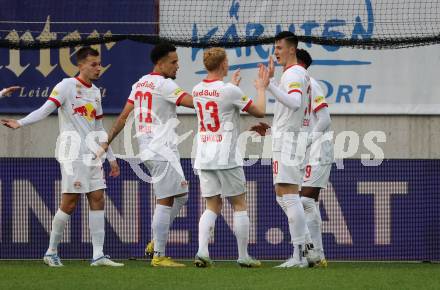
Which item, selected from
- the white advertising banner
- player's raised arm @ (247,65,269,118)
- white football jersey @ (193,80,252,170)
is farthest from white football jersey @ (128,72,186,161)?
the white advertising banner

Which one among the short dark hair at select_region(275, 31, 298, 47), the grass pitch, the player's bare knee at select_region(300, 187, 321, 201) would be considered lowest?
the grass pitch

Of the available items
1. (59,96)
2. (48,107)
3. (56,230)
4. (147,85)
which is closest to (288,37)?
(147,85)

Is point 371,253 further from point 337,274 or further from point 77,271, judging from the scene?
point 77,271

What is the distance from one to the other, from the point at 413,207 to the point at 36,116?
4524 millimetres

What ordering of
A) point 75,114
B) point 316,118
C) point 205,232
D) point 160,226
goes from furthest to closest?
point 316,118 → point 75,114 → point 160,226 → point 205,232

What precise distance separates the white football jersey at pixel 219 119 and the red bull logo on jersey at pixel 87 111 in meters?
1.22

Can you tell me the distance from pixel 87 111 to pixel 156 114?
0.74 meters

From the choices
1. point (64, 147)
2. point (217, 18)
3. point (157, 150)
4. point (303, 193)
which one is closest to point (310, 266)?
point (303, 193)

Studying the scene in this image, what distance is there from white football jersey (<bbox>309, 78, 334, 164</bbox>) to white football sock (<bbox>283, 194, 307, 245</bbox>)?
2.80 ft

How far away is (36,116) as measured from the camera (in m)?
10.2

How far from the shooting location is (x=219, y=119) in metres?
9.64

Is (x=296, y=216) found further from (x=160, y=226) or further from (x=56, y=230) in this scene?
(x=56, y=230)

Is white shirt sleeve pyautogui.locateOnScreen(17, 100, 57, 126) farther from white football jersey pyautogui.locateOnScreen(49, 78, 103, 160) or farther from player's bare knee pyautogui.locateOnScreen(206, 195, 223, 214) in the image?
player's bare knee pyautogui.locateOnScreen(206, 195, 223, 214)

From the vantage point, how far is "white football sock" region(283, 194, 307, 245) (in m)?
9.70
